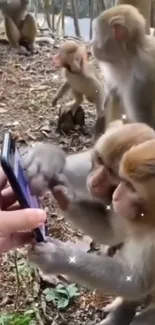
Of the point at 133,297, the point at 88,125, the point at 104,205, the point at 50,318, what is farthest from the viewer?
the point at 88,125

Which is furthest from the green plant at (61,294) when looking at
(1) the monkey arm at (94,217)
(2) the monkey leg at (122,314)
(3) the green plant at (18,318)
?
(1) the monkey arm at (94,217)

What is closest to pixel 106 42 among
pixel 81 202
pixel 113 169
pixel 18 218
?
pixel 81 202

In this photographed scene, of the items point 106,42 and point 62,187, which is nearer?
point 62,187

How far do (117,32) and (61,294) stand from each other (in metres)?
1.09

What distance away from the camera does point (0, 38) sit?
14.8 ft

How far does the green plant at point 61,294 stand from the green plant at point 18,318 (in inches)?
4.0

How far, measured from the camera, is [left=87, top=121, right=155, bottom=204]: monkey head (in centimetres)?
170

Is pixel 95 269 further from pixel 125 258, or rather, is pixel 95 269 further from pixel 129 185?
pixel 129 185

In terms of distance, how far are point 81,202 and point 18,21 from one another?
270 centimetres

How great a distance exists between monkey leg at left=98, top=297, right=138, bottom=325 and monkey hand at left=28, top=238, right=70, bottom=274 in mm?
380

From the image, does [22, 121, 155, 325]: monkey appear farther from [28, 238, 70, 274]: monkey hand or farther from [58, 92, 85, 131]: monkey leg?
[58, 92, 85, 131]: monkey leg

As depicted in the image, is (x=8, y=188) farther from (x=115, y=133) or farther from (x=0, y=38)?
(x=0, y=38)

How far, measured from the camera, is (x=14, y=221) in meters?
1.51

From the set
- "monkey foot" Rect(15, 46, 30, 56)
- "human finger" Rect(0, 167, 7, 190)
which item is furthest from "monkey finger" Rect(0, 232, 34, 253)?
"monkey foot" Rect(15, 46, 30, 56)
